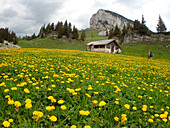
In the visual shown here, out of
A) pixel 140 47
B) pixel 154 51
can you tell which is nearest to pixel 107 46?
pixel 154 51

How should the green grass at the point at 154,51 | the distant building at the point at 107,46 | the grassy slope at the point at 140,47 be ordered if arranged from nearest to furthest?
the green grass at the point at 154,51 → the grassy slope at the point at 140,47 → the distant building at the point at 107,46

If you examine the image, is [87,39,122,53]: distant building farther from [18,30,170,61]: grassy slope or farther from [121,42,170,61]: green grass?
[18,30,170,61]: grassy slope

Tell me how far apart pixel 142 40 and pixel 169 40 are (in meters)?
12.0

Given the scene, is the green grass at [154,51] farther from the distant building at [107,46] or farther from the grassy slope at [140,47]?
the distant building at [107,46]

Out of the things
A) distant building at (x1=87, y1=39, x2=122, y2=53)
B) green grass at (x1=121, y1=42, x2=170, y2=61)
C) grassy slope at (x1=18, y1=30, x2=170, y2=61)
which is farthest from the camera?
distant building at (x1=87, y1=39, x2=122, y2=53)

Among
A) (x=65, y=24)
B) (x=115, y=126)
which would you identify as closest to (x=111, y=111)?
(x=115, y=126)

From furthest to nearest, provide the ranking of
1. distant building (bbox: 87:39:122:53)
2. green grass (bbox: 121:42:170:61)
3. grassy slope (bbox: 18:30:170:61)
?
distant building (bbox: 87:39:122:53) < grassy slope (bbox: 18:30:170:61) < green grass (bbox: 121:42:170:61)

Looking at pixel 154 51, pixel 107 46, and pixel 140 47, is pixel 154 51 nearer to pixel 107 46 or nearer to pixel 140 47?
pixel 140 47

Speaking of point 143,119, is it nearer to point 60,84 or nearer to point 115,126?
point 115,126

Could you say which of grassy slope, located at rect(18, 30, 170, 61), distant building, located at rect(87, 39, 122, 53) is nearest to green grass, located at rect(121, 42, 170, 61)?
grassy slope, located at rect(18, 30, 170, 61)

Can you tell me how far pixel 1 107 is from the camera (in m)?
2.05

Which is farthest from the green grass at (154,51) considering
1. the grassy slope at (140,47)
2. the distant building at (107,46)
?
the distant building at (107,46)

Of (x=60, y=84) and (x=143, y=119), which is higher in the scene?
(x=60, y=84)

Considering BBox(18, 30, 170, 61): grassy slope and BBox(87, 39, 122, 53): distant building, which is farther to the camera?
BBox(87, 39, 122, 53): distant building
